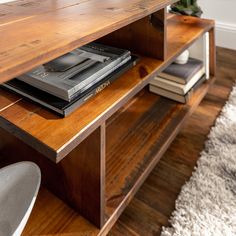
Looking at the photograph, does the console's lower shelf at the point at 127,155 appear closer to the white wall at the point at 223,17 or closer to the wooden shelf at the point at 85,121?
the wooden shelf at the point at 85,121

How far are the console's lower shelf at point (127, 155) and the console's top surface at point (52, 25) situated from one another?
1.43ft

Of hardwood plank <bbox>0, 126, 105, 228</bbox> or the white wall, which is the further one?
the white wall

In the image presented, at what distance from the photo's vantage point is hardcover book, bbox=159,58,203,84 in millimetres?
1098

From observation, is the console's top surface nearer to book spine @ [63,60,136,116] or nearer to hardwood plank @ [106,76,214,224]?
book spine @ [63,60,136,116]

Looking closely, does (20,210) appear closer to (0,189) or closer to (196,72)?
(0,189)

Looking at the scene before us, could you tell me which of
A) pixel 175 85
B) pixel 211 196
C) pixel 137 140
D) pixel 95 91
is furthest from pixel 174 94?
pixel 95 91

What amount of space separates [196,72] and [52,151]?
0.87 metres

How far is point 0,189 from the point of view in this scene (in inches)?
21.0

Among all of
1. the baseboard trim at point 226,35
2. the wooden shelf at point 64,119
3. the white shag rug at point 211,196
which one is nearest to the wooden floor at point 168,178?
the white shag rug at point 211,196

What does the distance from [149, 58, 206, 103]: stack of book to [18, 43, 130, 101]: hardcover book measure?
0.40 meters

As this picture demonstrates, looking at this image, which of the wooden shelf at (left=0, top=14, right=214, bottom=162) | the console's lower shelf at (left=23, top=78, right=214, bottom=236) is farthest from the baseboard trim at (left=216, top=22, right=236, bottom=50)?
the wooden shelf at (left=0, top=14, right=214, bottom=162)

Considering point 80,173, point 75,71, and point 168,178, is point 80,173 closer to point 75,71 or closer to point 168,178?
point 75,71

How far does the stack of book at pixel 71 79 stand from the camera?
0.58 m

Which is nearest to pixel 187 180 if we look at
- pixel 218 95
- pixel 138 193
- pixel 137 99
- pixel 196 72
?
pixel 138 193
